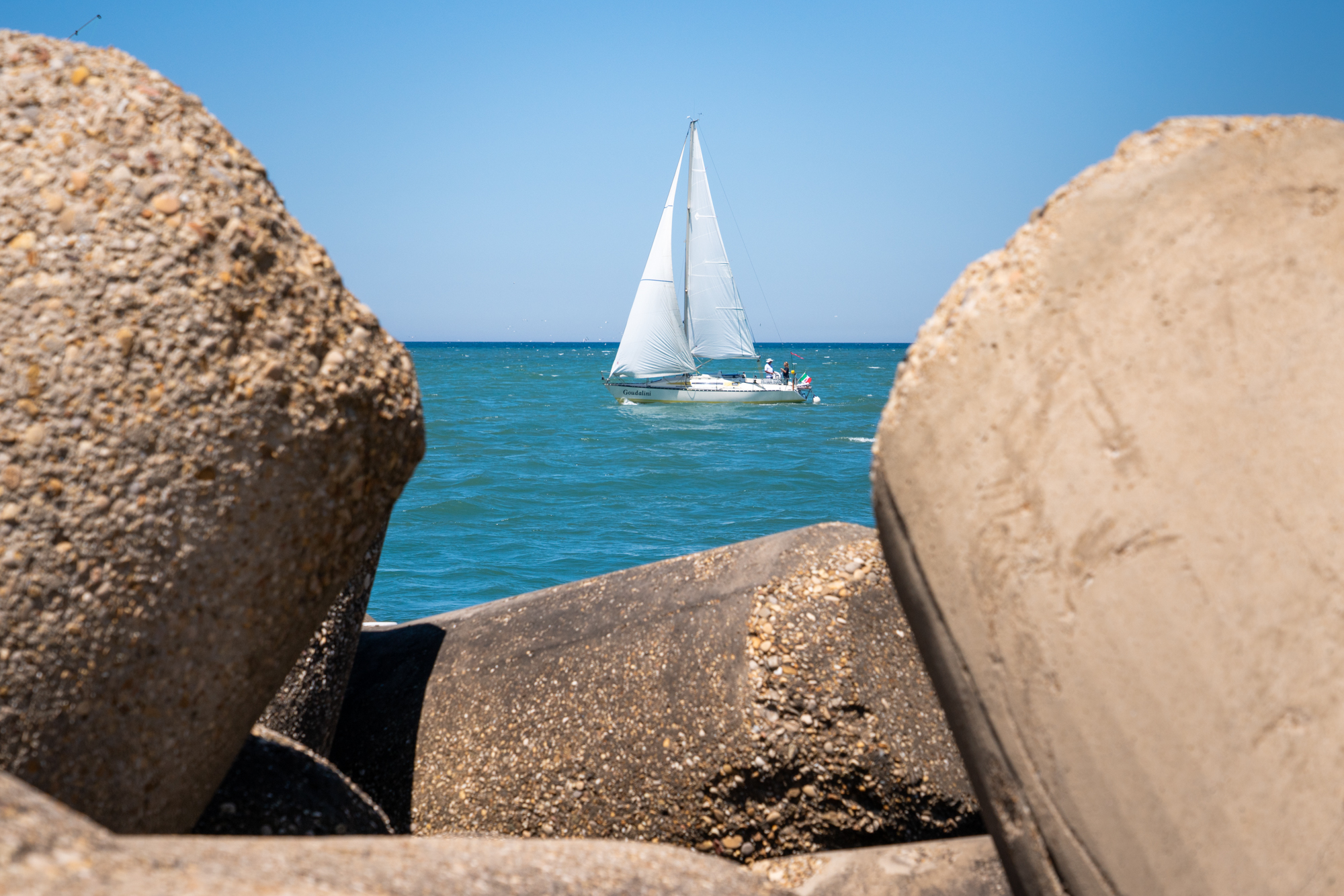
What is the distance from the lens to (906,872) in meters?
2.49

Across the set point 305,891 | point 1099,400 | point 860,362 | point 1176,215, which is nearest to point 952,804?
point 1099,400

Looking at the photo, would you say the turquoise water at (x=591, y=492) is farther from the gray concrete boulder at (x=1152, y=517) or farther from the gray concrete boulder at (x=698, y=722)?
the gray concrete boulder at (x=1152, y=517)

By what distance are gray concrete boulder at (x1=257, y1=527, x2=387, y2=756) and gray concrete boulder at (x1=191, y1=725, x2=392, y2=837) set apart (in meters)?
0.42

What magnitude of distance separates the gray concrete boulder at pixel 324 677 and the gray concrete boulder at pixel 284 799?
1.37 feet

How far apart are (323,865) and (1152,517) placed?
139 cm

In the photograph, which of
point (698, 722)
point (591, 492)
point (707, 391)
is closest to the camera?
point (698, 722)

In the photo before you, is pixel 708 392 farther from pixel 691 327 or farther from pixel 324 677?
pixel 324 677

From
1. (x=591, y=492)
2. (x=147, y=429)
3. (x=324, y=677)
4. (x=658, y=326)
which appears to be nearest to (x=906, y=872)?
(x=324, y=677)

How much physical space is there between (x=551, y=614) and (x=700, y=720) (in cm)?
79

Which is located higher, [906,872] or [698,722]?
[698,722]

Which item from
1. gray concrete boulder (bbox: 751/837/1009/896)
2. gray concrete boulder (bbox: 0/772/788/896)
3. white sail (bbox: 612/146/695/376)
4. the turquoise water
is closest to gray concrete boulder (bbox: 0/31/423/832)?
gray concrete boulder (bbox: 0/772/788/896)

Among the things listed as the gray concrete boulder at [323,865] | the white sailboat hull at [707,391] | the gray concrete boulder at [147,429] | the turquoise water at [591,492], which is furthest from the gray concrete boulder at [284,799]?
the white sailboat hull at [707,391]

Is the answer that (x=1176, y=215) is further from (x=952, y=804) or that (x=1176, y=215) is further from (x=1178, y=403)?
(x=952, y=804)

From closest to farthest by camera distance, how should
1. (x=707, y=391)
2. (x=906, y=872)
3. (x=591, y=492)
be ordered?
(x=906, y=872) < (x=591, y=492) < (x=707, y=391)
